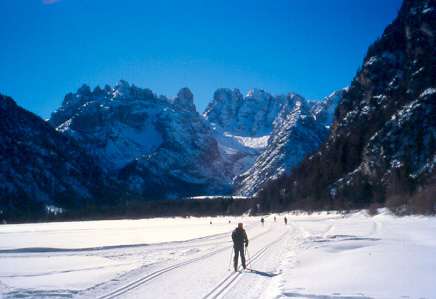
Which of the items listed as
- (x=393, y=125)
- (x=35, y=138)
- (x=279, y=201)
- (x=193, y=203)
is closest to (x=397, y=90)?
(x=393, y=125)

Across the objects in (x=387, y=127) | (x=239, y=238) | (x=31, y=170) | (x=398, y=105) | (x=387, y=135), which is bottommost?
(x=239, y=238)

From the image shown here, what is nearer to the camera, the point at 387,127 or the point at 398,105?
the point at 387,127

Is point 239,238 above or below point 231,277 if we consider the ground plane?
above

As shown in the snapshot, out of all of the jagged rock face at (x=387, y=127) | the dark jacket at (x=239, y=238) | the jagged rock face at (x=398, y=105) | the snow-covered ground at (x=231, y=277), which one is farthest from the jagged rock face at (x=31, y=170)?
the dark jacket at (x=239, y=238)

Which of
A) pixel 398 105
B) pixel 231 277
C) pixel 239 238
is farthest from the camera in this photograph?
pixel 398 105

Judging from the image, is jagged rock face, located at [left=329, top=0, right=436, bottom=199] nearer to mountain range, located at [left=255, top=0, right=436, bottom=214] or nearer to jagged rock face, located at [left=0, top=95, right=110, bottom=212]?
mountain range, located at [left=255, top=0, right=436, bottom=214]

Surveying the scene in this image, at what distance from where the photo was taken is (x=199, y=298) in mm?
8445

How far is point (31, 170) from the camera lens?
522 ft

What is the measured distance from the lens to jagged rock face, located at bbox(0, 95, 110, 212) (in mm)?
139125

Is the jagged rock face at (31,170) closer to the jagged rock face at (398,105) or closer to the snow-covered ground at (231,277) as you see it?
the jagged rock face at (398,105)

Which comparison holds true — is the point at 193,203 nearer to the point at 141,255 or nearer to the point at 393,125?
the point at 393,125

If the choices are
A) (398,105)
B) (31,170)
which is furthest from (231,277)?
(31,170)

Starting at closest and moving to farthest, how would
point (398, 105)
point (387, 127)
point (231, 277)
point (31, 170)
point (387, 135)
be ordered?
point (231, 277)
point (387, 135)
point (387, 127)
point (398, 105)
point (31, 170)

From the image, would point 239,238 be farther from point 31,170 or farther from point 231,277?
point 31,170
